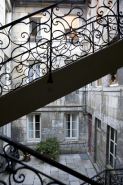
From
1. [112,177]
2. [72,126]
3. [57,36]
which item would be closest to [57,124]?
[72,126]

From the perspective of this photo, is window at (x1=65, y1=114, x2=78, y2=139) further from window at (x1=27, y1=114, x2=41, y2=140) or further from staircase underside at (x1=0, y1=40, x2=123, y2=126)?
staircase underside at (x1=0, y1=40, x2=123, y2=126)

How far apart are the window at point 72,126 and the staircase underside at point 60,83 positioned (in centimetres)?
641

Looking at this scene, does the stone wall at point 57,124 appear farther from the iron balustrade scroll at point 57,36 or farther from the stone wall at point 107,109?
the iron balustrade scroll at point 57,36

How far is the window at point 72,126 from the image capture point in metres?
8.91

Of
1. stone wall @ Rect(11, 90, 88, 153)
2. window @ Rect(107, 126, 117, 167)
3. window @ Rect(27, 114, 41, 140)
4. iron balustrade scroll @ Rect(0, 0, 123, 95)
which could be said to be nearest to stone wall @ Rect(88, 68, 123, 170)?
window @ Rect(107, 126, 117, 167)

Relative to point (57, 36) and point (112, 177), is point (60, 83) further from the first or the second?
point (57, 36)

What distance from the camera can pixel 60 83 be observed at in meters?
2.66

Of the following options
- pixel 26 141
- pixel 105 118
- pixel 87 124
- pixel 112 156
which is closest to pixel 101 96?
pixel 105 118

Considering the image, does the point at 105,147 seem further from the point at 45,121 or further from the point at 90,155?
the point at 45,121

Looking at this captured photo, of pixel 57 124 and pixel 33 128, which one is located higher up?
pixel 57 124

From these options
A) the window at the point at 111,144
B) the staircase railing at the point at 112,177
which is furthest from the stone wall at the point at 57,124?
the staircase railing at the point at 112,177

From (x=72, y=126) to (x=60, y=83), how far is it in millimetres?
6684

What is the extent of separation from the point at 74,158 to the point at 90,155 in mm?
850

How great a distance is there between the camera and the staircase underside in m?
2.63
